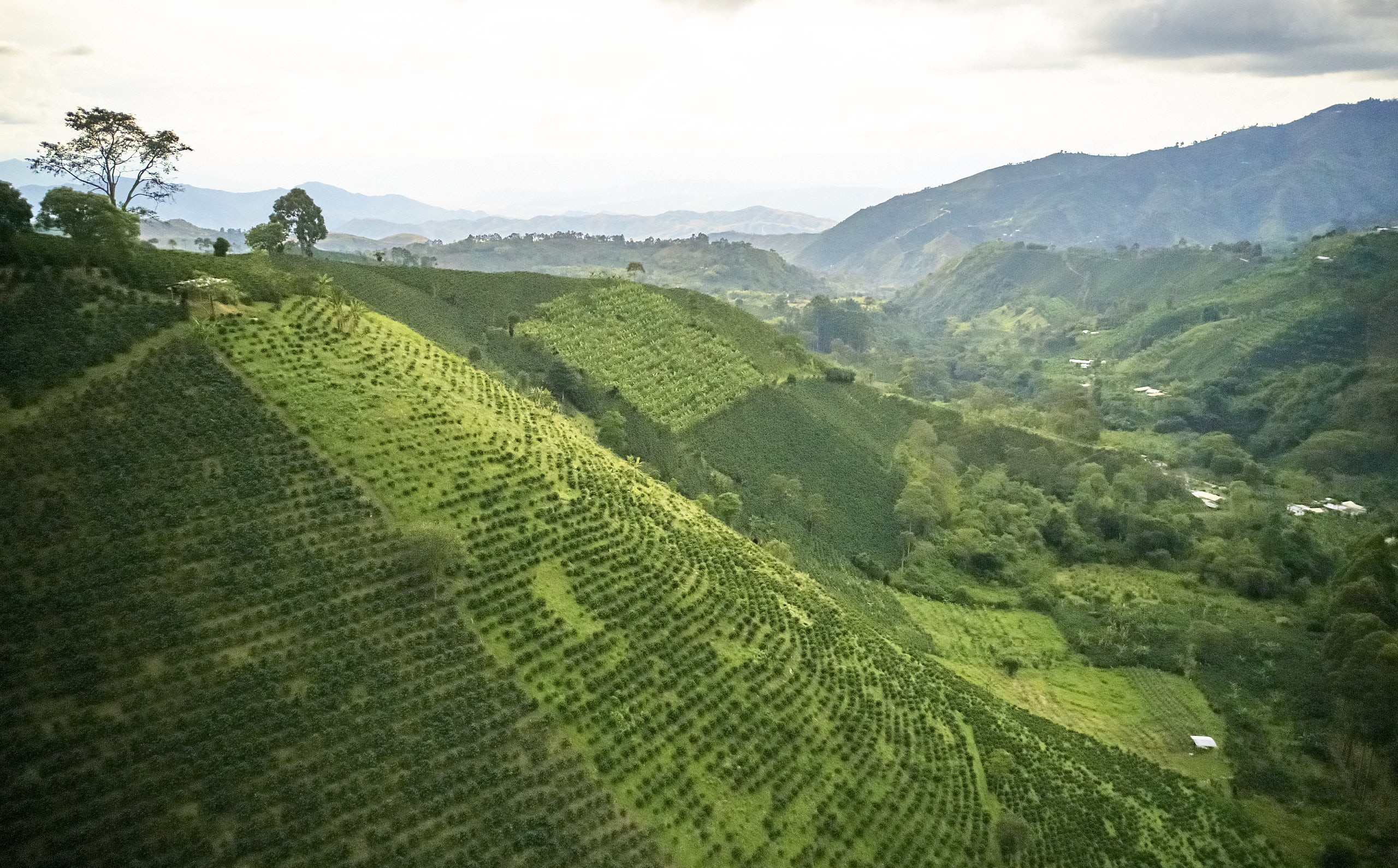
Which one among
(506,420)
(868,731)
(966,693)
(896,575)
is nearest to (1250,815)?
(966,693)

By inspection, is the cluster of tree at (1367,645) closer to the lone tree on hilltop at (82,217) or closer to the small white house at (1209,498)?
the small white house at (1209,498)

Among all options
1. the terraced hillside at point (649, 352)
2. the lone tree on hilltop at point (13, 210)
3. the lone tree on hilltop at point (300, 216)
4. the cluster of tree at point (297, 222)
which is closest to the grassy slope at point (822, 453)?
the terraced hillside at point (649, 352)

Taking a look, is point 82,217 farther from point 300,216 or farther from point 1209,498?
point 1209,498

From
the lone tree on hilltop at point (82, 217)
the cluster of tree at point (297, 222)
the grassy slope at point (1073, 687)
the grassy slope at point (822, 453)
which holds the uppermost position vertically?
the cluster of tree at point (297, 222)

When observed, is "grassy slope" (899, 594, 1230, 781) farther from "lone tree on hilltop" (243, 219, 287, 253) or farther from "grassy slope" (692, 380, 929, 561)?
"lone tree on hilltop" (243, 219, 287, 253)

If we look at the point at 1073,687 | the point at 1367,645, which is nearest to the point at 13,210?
the point at 1073,687
